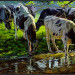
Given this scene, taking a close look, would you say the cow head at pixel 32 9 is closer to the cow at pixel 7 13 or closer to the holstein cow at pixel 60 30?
the cow at pixel 7 13

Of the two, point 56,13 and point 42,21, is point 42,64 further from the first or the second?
point 56,13

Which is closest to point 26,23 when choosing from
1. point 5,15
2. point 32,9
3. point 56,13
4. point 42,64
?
point 32,9

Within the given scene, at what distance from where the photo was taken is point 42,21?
520cm

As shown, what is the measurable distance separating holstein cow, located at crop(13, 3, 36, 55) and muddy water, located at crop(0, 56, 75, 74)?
0.43m

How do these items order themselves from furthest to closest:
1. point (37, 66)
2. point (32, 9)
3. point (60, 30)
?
1. point (32, 9)
2. point (60, 30)
3. point (37, 66)

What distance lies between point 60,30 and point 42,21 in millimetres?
766

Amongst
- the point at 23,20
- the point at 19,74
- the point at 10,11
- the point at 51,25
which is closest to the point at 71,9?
the point at 51,25

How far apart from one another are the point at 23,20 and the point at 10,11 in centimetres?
49

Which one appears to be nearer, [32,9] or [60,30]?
[60,30]

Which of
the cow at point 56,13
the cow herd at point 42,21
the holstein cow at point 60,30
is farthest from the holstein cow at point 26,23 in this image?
the holstein cow at point 60,30

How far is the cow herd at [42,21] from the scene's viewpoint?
448cm

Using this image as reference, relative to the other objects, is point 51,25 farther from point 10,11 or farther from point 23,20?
point 10,11

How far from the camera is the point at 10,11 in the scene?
212 inches

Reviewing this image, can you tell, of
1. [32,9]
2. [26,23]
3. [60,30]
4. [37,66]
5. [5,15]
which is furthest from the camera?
[5,15]
